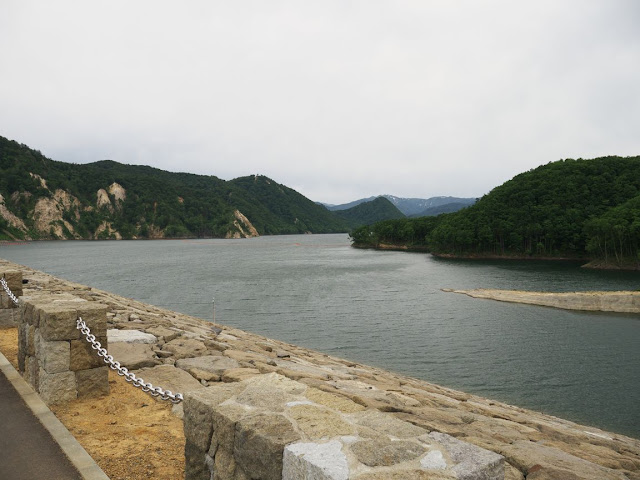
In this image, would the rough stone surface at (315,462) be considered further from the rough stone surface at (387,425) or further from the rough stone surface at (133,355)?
the rough stone surface at (133,355)

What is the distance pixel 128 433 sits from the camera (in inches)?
216

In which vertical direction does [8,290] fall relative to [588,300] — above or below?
above

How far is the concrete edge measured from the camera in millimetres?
4445

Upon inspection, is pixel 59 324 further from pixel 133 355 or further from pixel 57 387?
pixel 133 355

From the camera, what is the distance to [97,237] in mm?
175500

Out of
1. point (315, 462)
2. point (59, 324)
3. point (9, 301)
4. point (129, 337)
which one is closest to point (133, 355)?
point (129, 337)

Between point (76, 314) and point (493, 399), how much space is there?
625 inches

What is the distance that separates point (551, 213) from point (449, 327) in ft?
247

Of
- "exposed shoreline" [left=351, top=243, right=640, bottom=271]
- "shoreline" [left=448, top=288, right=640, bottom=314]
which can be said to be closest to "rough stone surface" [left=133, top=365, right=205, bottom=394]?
"shoreline" [left=448, top=288, right=640, bottom=314]

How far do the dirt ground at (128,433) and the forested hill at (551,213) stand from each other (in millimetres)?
79149

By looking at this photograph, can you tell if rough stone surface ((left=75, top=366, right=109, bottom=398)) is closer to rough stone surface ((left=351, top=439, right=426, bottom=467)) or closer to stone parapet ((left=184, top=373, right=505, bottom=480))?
stone parapet ((left=184, top=373, right=505, bottom=480))

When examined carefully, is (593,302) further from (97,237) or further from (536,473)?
(97,237)

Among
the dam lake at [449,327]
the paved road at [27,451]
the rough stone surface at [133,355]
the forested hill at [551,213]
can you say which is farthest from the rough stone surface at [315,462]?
the forested hill at [551,213]

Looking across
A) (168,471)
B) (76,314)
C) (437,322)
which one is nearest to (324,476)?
(168,471)
